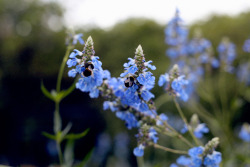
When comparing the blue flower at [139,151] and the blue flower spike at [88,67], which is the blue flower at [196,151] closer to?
the blue flower at [139,151]

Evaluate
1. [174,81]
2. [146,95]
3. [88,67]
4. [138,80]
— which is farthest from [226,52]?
[88,67]

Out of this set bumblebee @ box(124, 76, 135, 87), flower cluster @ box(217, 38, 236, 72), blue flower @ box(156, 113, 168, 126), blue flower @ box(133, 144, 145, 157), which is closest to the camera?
bumblebee @ box(124, 76, 135, 87)

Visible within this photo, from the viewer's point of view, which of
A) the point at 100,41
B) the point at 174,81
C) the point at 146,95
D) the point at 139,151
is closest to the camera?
the point at 146,95

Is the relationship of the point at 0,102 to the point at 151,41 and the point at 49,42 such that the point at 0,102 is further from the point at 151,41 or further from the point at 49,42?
the point at 151,41

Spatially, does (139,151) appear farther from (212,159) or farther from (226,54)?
(226,54)

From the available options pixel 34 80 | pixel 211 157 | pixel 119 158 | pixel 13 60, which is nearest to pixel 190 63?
pixel 211 157

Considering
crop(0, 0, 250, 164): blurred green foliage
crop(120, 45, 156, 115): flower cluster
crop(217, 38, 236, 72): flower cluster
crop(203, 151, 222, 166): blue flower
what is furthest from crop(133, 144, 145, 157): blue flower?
crop(0, 0, 250, 164): blurred green foliage

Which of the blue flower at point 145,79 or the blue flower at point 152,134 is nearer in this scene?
the blue flower at point 145,79

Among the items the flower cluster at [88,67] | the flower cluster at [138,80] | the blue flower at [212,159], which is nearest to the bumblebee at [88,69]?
the flower cluster at [88,67]

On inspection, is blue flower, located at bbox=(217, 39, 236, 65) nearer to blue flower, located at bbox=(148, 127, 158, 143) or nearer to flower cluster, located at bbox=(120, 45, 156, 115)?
blue flower, located at bbox=(148, 127, 158, 143)

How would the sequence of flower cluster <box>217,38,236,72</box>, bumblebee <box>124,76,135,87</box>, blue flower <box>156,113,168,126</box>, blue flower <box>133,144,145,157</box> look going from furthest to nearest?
flower cluster <box>217,38,236,72</box> → blue flower <box>156,113,168,126</box> → blue flower <box>133,144,145,157</box> → bumblebee <box>124,76,135,87</box>

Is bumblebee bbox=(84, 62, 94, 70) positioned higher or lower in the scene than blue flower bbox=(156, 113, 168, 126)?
lower

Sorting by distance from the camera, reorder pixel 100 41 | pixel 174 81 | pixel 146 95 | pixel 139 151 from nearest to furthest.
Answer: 1. pixel 146 95
2. pixel 139 151
3. pixel 174 81
4. pixel 100 41
